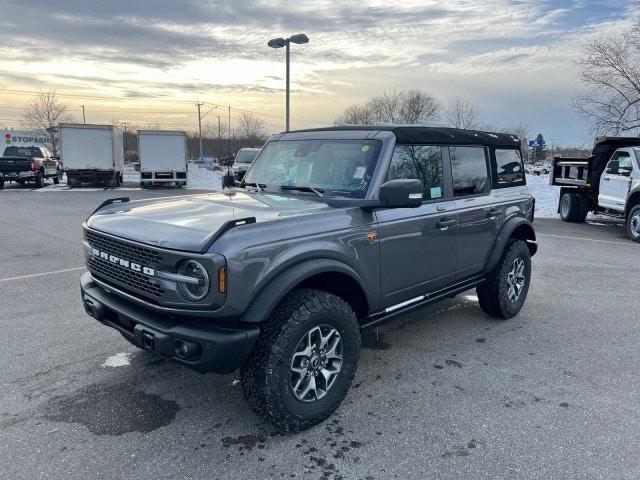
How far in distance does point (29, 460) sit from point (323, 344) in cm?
181

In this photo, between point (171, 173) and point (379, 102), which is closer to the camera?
point (171, 173)

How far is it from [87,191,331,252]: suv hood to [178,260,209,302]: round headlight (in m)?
0.10

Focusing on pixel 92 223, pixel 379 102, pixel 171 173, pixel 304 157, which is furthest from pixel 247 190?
pixel 379 102

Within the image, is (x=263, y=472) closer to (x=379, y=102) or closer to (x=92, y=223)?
(x=92, y=223)

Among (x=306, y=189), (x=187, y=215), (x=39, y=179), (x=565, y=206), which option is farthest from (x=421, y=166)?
(x=39, y=179)

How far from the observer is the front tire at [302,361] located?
294 centimetres

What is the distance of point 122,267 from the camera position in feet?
10.4

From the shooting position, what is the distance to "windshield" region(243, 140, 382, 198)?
3.75m

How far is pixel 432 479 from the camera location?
8.90ft

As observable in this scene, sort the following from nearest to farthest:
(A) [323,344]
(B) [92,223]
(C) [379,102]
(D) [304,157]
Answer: (A) [323,344] → (B) [92,223] → (D) [304,157] → (C) [379,102]

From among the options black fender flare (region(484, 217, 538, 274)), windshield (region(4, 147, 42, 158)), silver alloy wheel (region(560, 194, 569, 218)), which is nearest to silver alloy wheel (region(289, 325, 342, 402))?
black fender flare (region(484, 217, 538, 274))

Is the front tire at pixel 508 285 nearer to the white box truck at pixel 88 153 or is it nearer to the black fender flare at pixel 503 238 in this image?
the black fender flare at pixel 503 238

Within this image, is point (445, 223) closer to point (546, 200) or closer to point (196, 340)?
point (196, 340)

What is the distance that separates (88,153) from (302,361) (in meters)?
22.9
